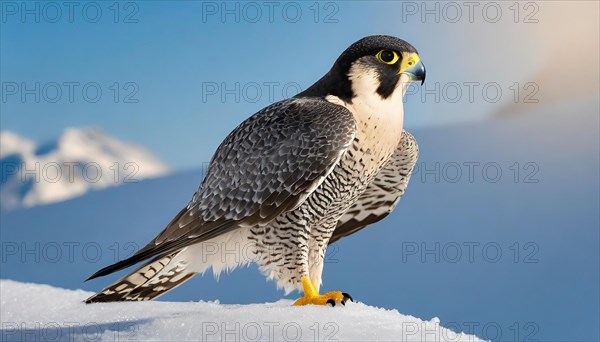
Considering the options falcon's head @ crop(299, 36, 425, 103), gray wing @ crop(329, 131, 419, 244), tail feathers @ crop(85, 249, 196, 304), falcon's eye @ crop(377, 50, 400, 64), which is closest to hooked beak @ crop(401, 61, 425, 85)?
falcon's head @ crop(299, 36, 425, 103)

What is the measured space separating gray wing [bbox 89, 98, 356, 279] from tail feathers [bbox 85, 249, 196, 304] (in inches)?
14.9

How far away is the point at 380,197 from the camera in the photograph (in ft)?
20.0

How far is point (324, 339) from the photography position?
4449 mm

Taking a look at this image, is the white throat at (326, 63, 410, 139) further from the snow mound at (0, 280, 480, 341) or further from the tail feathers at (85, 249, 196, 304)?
the tail feathers at (85, 249, 196, 304)

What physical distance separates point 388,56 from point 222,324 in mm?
2006

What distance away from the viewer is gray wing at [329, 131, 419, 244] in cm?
591

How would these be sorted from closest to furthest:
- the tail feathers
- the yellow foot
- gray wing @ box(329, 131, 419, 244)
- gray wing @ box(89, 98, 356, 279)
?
1. gray wing @ box(89, 98, 356, 279)
2. the yellow foot
3. the tail feathers
4. gray wing @ box(329, 131, 419, 244)

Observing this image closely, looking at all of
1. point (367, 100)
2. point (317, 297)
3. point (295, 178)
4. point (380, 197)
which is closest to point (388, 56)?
point (367, 100)

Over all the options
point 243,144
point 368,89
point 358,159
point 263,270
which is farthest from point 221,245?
point 368,89

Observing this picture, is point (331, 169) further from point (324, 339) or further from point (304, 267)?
point (324, 339)

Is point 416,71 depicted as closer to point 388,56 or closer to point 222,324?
point 388,56

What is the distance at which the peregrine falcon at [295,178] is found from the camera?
4.93 metres

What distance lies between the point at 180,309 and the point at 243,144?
3.92 ft

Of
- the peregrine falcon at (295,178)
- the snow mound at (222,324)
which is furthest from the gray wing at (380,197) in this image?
the snow mound at (222,324)
